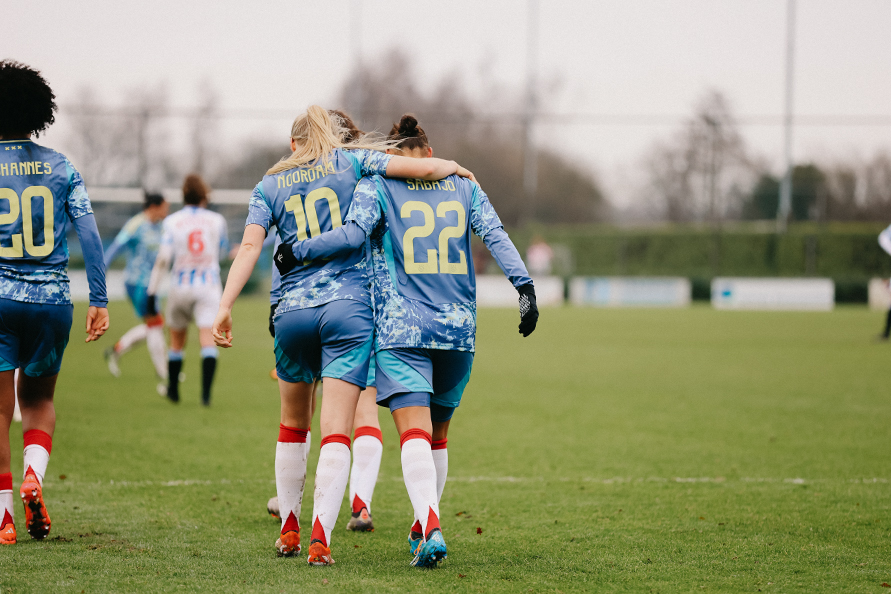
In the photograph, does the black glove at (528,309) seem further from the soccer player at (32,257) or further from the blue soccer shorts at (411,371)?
the soccer player at (32,257)

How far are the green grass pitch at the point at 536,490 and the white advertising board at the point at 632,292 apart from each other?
18618 millimetres

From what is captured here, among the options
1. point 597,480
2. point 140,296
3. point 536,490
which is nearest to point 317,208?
point 536,490

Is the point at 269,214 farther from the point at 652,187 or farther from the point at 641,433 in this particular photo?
the point at 652,187

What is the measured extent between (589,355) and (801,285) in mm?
17684

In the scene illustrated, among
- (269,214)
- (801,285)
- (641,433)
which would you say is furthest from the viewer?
(801,285)

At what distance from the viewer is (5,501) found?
4207mm

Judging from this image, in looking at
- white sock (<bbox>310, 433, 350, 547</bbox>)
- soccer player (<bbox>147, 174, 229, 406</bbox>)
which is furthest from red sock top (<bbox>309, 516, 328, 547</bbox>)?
soccer player (<bbox>147, 174, 229, 406</bbox>)

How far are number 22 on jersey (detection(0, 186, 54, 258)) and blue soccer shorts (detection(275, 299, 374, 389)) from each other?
1230 mm

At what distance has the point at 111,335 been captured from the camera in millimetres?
18234

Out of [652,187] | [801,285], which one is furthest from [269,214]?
[652,187]

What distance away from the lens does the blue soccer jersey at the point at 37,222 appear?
13.4ft

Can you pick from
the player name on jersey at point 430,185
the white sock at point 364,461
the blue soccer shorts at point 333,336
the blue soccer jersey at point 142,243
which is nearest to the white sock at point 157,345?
the blue soccer jersey at point 142,243

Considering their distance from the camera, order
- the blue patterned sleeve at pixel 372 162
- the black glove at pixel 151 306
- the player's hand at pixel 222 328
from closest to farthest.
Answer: the player's hand at pixel 222 328 < the blue patterned sleeve at pixel 372 162 < the black glove at pixel 151 306

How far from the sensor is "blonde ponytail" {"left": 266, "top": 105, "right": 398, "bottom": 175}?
390 cm
